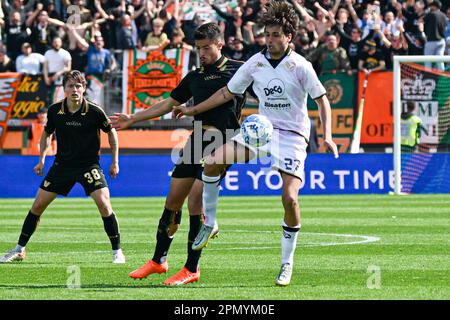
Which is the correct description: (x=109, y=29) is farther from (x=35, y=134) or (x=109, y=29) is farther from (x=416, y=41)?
(x=416, y=41)

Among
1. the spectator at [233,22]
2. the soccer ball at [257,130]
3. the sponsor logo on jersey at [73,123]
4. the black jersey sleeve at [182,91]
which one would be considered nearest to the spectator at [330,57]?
the spectator at [233,22]

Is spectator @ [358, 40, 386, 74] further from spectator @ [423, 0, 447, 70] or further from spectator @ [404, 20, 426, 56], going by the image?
spectator @ [423, 0, 447, 70]

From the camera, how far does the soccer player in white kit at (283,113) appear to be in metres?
10.0

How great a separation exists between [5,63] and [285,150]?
2035 centimetres

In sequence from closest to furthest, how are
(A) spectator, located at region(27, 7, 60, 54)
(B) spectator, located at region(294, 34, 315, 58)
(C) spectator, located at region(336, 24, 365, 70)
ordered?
(B) spectator, located at region(294, 34, 315, 58) → (C) spectator, located at region(336, 24, 365, 70) → (A) spectator, located at region(27, 7, 60, 54)

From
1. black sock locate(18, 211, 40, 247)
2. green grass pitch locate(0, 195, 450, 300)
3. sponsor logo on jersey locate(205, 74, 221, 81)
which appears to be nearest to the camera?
green grass pitch locate(0, 195, 450, 300)

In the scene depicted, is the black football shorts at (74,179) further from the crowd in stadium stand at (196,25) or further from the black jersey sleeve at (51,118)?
the crowd in stadium stand at (196,25)

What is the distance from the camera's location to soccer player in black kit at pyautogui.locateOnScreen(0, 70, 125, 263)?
1280 centimetres

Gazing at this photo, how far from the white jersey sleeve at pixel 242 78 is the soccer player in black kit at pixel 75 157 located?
293 centimetres

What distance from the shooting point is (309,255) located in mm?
13102

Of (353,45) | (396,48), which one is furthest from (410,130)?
(353,45)

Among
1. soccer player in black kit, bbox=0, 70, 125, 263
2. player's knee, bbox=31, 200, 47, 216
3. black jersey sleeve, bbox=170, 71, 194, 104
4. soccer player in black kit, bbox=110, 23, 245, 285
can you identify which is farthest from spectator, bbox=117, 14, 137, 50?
soccer player in black kit, bbox=110, 23, 245, 285

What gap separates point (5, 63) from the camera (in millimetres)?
29312
